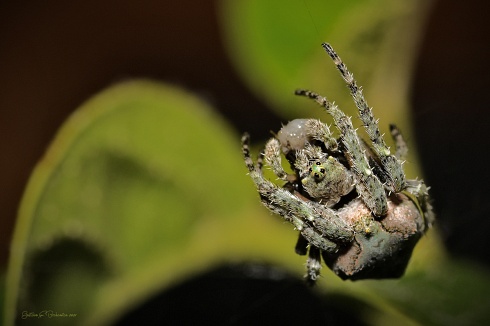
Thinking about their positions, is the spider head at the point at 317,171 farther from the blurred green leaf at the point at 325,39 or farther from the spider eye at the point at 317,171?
the blurred green leaf at the point at 325,39

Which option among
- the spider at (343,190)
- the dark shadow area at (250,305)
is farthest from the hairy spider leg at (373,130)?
the dark shadow area at (250,305)

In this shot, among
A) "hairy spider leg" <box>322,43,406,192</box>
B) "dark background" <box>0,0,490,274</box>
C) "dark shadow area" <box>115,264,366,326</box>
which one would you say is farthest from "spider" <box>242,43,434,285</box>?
"dark background" <box>0,0,490,274</box>

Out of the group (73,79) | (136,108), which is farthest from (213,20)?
(136,108)

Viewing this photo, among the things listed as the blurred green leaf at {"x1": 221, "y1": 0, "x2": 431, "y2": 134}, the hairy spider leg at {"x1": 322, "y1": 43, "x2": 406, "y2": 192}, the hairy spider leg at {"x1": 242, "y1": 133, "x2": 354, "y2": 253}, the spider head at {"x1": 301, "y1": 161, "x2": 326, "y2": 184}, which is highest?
the blurred green leaf at {"x1": 221, "y1": 0, "x2": 431, "y2": 134}

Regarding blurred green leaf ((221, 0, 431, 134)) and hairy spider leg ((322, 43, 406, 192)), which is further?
blurred green leaf ((221, 0, 431, 134))

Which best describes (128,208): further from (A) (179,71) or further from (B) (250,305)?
(A) (179,71)

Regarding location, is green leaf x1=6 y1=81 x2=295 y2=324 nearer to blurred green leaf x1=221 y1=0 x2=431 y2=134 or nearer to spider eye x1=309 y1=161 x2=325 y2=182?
blurred green leaf x1=221 y1=0 x2=431 y2=134

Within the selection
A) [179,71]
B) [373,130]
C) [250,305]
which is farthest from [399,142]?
[179,71]
